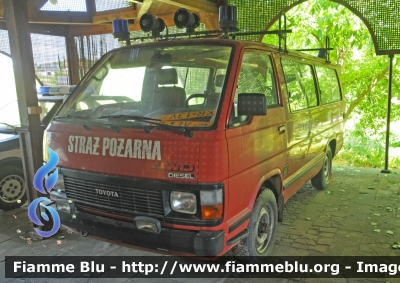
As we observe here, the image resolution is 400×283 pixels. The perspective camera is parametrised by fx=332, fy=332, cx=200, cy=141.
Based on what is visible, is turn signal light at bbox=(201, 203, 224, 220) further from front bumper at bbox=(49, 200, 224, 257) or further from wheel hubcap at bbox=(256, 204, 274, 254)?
wheel hubcap at bbox=(256, 204, 274, 254)

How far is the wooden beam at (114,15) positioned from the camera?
7.29m

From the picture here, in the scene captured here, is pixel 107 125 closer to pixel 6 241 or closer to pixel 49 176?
pixel 49 176

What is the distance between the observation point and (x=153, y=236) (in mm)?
2740

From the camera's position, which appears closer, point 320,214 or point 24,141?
point 24,141

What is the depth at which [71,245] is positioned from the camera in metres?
3.99

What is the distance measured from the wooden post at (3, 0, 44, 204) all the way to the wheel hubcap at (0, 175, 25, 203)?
3.61 ft

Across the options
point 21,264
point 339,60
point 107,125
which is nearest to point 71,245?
point 21,264

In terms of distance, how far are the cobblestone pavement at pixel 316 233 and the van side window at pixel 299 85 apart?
5.28ft

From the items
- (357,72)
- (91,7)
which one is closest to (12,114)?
(91,7)

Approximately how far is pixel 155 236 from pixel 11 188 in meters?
3.57

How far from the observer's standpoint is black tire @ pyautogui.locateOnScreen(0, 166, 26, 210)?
16.8ft

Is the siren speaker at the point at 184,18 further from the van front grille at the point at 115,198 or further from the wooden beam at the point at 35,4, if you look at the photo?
the wooden beam at the point at 35,4

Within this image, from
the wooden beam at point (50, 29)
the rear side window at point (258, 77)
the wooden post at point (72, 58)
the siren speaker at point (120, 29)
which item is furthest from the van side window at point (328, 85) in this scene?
the wooden beam at point (50, 29)

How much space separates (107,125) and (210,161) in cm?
104
